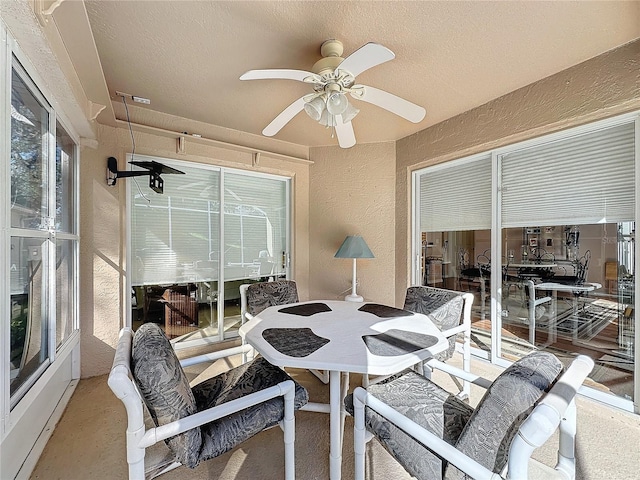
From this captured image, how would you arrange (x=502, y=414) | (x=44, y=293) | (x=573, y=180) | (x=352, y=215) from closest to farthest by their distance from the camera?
(x=502, y=414) → (x=44, y=293) → (x=573, y=180) → (x=352, y=215)

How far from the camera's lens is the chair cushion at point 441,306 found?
218 centimetres

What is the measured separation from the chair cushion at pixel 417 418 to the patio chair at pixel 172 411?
39 cm

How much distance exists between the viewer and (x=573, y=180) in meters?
2.30

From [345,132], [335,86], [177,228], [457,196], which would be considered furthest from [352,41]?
[177,228]

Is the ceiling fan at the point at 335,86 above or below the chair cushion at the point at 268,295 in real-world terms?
above

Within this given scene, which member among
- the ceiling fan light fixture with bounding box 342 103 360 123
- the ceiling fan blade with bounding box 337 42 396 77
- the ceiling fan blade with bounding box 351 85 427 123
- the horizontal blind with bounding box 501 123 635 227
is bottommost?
the horizontal blind with bounding box 501 123 635 227

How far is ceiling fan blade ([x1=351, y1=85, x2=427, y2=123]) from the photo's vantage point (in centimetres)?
174

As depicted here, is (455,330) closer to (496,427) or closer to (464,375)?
(464,375)

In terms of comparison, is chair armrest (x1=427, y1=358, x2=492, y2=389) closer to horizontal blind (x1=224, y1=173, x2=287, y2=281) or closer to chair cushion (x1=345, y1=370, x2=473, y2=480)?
chair cushion (x1=345, y1=370, x2=473, y2=480)

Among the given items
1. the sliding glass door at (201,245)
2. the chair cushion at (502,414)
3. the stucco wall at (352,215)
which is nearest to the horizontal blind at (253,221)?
the sliding glass door at (201,245)

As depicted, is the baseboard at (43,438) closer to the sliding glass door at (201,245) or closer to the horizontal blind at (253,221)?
the sliding glass door at (201,245)

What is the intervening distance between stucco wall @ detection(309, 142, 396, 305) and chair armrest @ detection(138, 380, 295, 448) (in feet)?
8.24

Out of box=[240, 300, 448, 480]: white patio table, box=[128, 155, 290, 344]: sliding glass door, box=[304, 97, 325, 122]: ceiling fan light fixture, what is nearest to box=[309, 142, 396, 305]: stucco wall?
box=[128, 155, 290, 344]: sliding glass door

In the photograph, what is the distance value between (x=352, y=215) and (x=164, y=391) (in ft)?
9.89
